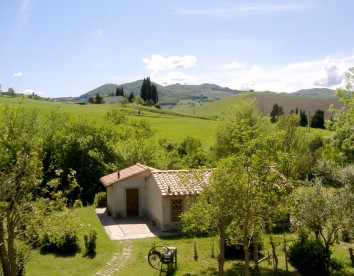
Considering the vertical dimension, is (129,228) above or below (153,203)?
below

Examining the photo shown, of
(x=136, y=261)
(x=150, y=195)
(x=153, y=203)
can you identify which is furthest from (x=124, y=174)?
(x=136, y=261)

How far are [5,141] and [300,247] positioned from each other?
12.7 m

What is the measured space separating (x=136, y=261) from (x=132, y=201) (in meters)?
9.59

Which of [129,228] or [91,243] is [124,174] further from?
[91,243]

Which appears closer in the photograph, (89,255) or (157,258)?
(157,258)

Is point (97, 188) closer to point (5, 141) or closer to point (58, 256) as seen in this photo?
point (58, 256)

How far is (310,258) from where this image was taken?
54.6 ft

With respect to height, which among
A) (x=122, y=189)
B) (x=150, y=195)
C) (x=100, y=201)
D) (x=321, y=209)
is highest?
(x=321, y=209)

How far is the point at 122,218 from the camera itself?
2841cm

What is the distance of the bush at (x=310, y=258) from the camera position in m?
16.6

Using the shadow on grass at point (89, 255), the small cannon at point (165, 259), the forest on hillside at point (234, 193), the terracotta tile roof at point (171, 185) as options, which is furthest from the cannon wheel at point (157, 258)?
the terracotta tile roof at point (171, 185)

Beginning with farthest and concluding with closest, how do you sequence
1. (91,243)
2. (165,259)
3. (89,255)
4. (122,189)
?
(122,189) → (91,243) → (89,255) → (165,259)

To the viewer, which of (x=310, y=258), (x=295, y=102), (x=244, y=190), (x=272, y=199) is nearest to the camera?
(x=244, y=190)

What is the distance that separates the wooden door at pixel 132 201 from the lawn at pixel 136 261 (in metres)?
5.84
